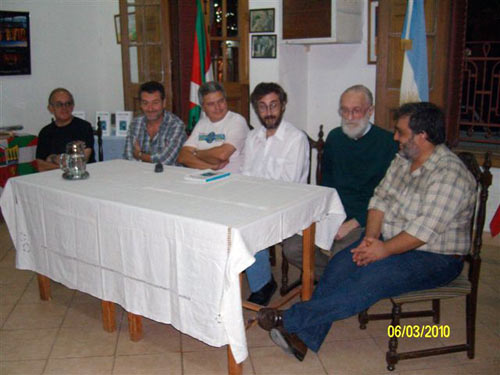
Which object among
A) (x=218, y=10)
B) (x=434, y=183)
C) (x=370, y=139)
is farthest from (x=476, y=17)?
(x=434, y=183)

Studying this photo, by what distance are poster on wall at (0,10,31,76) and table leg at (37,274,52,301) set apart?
269 cm

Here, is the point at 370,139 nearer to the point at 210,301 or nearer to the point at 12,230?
the point at 210,301

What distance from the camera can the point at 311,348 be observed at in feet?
7.42

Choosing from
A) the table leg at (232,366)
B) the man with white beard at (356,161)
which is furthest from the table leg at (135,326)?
the man with white beard at (356,161)

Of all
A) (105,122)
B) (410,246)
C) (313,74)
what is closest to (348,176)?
(410,246)

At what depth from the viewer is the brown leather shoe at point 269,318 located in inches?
86.6

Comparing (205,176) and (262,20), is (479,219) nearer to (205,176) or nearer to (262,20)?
(205,176)

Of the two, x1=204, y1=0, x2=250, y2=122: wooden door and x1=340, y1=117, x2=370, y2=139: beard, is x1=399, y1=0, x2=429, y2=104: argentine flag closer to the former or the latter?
x1=340, y1=117, x2=370, y2=139: beard

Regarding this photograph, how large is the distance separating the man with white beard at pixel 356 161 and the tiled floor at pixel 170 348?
453 millimetres

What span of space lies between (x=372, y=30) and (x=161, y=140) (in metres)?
2.06

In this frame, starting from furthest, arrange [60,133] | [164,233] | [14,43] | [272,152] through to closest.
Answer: [14,43]
[60,133]
[272,152]
[164,233]

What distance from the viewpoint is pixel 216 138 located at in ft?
10.7

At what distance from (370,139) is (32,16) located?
3.82 meters

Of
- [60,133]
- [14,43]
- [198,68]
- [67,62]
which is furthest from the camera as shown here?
[67,62]
